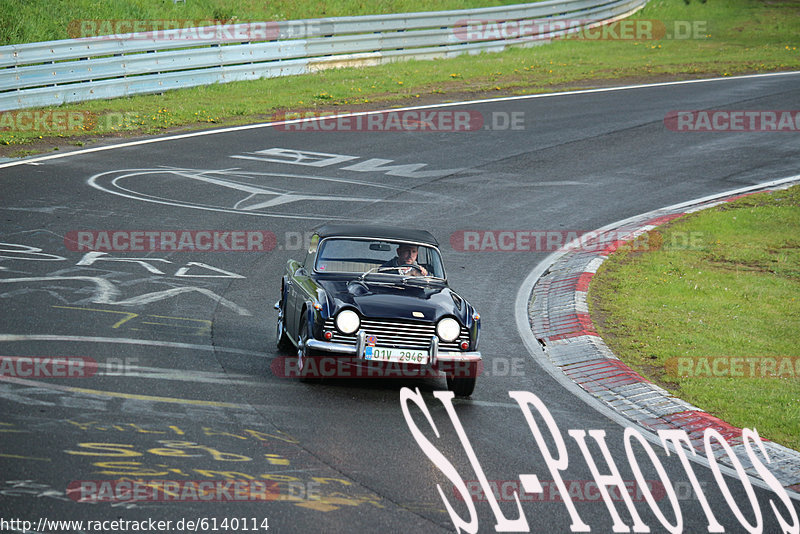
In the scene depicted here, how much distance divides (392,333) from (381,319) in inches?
6.7

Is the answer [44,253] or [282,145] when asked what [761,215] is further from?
[44,253]

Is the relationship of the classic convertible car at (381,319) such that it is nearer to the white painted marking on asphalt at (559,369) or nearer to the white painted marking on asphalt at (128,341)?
the white painted marking on asphalt at (128,341)

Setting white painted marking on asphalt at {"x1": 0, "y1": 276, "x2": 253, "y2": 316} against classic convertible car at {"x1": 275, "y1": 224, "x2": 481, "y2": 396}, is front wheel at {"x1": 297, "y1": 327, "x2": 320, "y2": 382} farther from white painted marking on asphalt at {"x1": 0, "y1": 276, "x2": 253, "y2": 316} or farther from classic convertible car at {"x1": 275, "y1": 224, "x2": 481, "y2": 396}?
white painted marking on asphalt at {"x1": 0, "y1": 276, "x2": 253, "y2": 316}

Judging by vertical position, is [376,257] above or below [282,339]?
above

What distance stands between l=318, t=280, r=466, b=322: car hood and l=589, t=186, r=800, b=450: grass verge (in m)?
2.44

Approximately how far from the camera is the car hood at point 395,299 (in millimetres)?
8977

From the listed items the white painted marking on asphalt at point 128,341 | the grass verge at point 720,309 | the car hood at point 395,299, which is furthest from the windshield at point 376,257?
the grass verge at point 720,309

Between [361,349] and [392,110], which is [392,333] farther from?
[392,110]

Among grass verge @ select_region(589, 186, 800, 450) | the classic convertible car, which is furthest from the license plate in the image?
grass verge @ select_region(589, 186, 800, 450)

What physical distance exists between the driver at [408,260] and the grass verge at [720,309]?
8.29ft

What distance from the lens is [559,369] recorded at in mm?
10258

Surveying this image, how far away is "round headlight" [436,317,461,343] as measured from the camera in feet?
29.4

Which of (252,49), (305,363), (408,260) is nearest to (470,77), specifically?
(252,49)

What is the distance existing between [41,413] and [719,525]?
17.7 ft
